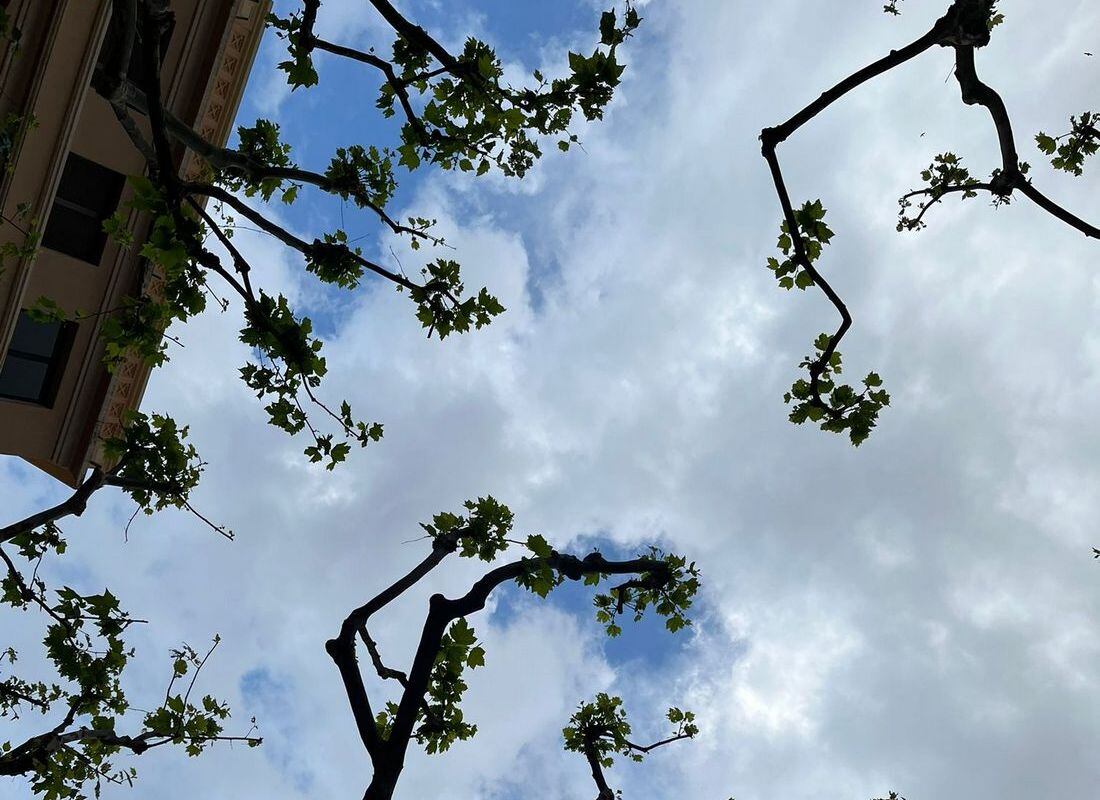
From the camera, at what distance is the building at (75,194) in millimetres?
12852

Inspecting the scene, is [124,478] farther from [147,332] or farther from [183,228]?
[183,228]

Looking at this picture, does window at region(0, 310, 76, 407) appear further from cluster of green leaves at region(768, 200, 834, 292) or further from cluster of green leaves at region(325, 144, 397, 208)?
cluster of green leaves at region(768, 200, 834, 292)

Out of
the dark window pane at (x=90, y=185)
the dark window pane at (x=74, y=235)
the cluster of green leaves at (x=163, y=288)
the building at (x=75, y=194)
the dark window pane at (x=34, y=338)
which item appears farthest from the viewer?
the dark window pane at (x=34, y=338)

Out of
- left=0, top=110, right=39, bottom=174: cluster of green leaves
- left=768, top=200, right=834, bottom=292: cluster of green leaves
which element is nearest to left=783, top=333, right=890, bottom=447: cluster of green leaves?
left=768, top=200, right=834, bottom=292: cluster of green leaves

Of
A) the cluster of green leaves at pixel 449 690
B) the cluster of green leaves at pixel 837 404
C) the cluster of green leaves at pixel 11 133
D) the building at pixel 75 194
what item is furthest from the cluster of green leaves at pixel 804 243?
the building at pixel 75 194

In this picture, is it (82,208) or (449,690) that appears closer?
(449,690)

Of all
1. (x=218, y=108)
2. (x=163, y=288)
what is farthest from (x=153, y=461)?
(x=218, y=108)

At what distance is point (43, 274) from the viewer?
14.1 m

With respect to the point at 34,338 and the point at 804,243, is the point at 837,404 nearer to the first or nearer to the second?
the point at 804,243

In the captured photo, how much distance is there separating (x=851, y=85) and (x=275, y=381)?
17.5 ft

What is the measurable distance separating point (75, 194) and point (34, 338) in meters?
3.13

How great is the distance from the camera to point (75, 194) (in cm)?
1420

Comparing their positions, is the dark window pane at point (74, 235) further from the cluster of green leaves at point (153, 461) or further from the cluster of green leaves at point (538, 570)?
the cluster of green leaves at point (538, 570)

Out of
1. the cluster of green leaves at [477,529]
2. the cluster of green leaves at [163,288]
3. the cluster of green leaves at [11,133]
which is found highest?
the cluster of green leaves at [11,133]
